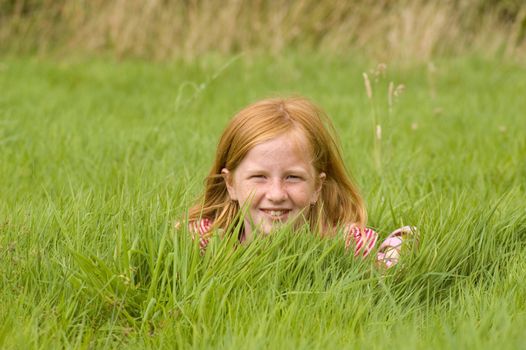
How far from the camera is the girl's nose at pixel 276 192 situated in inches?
117

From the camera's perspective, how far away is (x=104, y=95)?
6660 mm

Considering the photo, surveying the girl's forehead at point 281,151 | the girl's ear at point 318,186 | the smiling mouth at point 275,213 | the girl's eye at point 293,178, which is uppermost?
the girl's forehead at point 281,151

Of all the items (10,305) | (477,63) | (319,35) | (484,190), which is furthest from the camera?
(319,35)

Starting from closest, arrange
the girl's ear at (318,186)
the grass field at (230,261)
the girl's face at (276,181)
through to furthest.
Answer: the grass field at (230,261) → the girl's face at (276,181) → the girl's ear at (318,186)

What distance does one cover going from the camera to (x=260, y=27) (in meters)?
8.59

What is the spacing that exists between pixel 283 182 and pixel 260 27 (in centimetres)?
572

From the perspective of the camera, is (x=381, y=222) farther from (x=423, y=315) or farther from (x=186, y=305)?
(x=186, y=305)

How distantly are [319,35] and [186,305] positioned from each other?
6805 mm

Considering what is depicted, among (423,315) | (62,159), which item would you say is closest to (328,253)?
(423,315)

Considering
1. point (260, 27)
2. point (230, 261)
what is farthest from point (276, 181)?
point (260, 27)

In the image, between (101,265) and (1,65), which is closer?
(101,265)

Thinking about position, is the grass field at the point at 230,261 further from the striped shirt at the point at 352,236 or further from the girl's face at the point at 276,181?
the girl's face at the point at 276,181

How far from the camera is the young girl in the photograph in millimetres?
3014

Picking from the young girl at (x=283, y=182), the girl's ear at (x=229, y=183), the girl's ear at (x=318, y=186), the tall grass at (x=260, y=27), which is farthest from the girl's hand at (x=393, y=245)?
the tall grass at (x=260, y=27)
